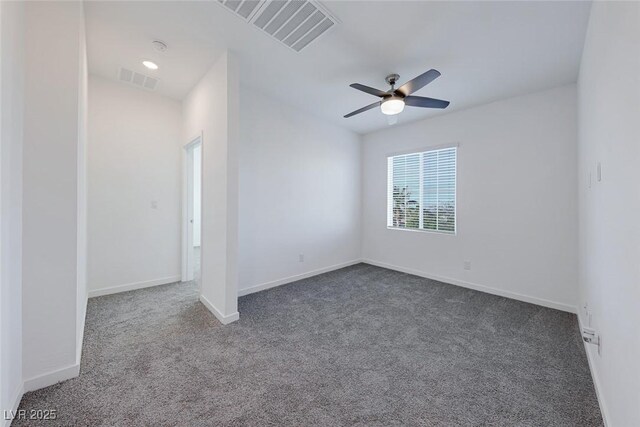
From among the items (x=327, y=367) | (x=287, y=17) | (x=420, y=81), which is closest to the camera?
(x=327, y=367)

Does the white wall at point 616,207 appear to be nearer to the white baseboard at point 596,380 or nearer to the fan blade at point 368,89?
the white baseboard at point 596,380

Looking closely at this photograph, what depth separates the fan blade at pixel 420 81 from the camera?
6.88 ft

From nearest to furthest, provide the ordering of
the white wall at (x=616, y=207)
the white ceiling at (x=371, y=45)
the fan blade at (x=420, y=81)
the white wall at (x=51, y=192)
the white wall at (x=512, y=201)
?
1. the white wall at (x=616, y=207)
2. the white wall at (x=51, y=192)
3. the white ceiling at (x=371, y=45)
4. the fan blade at (x=420, y=81)
5. the white wall at (x=512, y=201)

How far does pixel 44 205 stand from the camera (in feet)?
5.27

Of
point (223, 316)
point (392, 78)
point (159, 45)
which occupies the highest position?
point (159, 45)

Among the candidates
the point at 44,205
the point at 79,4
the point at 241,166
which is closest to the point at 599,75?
the point at 241,166

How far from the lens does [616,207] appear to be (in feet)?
4.27

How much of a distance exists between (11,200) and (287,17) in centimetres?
220

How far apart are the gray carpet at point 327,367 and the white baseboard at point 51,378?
0.16ft

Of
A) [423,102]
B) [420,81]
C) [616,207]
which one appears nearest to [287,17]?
[420,81]

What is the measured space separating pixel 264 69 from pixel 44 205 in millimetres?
2313

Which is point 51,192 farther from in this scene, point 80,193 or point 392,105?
point 392,105

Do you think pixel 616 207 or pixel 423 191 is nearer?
pixel 616 207

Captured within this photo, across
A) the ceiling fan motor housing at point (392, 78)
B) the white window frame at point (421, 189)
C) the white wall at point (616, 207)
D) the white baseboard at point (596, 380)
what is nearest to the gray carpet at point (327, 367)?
the white baseboard at point (596, 380)
